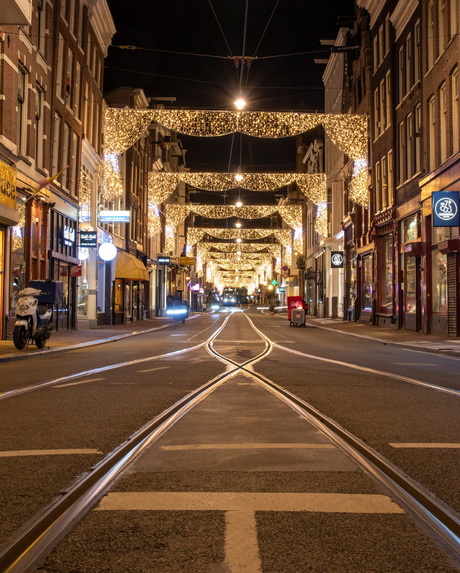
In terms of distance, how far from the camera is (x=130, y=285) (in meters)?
40.1

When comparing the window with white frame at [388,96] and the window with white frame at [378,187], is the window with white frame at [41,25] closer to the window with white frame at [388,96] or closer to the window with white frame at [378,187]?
the window with white frame at [388,96]

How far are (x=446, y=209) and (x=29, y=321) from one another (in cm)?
1433

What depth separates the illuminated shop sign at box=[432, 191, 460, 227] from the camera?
875 inches

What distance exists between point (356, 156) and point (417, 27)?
6.09 metres

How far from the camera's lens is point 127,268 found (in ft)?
118

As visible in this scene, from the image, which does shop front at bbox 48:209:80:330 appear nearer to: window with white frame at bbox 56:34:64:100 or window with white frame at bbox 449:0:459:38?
window with white frame at bbox 56:34:64:100

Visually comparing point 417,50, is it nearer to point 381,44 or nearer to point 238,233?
point 381,44

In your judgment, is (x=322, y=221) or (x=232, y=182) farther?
(x=322, y=221)

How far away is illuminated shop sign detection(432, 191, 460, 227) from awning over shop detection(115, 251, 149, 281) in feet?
60.3

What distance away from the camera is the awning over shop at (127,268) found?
35444mm

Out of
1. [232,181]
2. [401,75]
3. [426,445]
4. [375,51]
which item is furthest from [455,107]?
[426,445]

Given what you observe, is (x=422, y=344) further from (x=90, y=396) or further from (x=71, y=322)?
(x=71, y=322)

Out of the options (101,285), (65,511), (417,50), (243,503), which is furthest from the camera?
(101,285)

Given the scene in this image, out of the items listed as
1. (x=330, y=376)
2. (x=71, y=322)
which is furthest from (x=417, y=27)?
(x=330, y=376)
